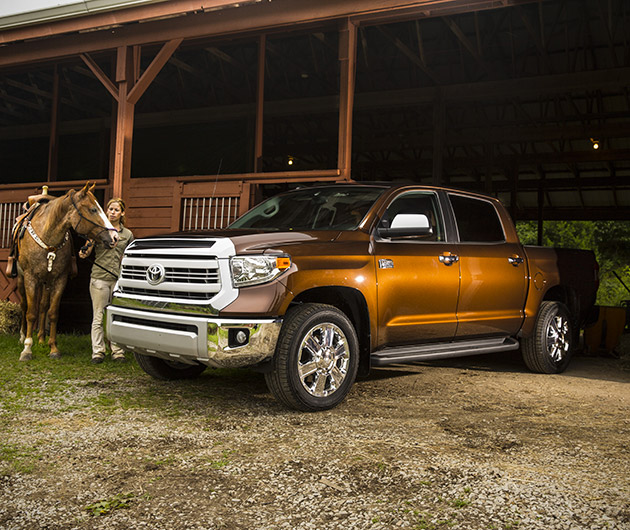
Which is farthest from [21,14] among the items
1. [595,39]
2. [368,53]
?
[595,39]

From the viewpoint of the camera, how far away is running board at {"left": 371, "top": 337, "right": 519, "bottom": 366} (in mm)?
5508

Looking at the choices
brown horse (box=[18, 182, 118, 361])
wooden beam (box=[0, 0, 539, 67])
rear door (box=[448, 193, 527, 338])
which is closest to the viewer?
rear door (box=[448, 193, 527, 338])

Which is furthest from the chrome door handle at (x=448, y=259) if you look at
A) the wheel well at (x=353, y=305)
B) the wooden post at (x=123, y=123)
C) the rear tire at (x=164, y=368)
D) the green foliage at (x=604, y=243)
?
the green foliage at (x=604, y=243)

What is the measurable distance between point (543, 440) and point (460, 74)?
13.8m

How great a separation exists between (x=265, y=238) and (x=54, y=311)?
3.99m

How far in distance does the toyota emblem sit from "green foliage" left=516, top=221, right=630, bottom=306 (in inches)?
832

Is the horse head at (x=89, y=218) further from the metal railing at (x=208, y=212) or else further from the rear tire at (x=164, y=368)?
the metal railing at (x=208, y=212)

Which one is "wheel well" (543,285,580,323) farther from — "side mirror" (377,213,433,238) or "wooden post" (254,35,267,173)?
"wooden post" (254,35,267,173)

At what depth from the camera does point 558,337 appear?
7555 millimetres

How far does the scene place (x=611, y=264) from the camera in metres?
32.5

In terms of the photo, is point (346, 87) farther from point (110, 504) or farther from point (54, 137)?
point (54, 137)

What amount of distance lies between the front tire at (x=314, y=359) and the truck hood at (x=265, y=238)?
0.52 meters

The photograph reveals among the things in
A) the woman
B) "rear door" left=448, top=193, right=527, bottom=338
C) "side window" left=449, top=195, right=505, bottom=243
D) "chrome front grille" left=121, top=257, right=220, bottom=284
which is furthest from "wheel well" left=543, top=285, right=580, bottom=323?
the woman

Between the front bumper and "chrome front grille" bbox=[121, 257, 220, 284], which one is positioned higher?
"chrome front grille" bbox=[121, 257, 220, 284]
